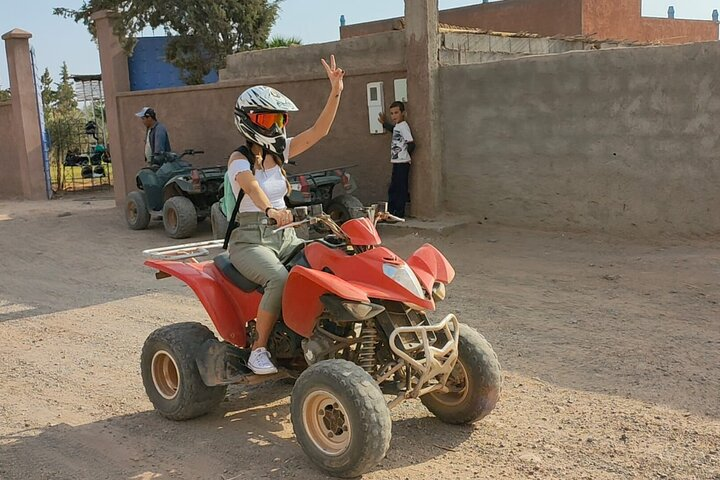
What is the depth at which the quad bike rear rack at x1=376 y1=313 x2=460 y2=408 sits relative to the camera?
3979 mm

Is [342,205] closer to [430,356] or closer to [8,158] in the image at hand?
[430,356]

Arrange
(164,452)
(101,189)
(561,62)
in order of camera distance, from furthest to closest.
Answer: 1. (101,189)
2. (561,62)
3. (164,452)

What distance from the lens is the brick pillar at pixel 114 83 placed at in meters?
16.7

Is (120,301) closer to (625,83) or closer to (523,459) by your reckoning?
(523,459)

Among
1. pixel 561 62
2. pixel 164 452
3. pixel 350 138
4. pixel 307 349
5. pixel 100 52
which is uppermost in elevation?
pixel 100 52

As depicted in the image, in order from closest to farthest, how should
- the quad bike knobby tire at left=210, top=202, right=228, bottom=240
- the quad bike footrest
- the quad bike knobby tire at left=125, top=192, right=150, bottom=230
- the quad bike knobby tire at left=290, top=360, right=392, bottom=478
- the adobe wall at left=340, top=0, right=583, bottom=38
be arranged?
1. the quad bike knobby tire at left=290, top=360, right=392, bottom=478
2. the quad bike footrest
3. the quad bike knobby tire at left=210, top=202, right=228, bottom=240
4. the quad bike knobby tire at left=125, top=192, right=150, bottom=230
5. the adobe wall at left=340, top=0, right=583, bottom=38

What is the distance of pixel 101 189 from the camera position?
71.6 feet

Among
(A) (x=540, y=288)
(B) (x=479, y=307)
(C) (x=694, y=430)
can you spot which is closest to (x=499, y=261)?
(A) (x=540, y=288)

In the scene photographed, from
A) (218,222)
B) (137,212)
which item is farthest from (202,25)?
(218,222)

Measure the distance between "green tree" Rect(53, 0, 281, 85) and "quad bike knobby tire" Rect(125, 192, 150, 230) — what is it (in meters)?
6.13

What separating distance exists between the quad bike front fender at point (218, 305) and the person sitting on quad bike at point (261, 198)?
0.22 m

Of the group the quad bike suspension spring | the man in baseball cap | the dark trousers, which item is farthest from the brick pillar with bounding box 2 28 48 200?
the quad bike suspension spring

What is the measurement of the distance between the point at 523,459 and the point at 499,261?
203 inches

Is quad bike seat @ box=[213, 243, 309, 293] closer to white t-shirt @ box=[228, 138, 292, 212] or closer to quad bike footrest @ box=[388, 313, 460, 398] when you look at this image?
white t-shirt @ box=[228, 138, 292, 212]
